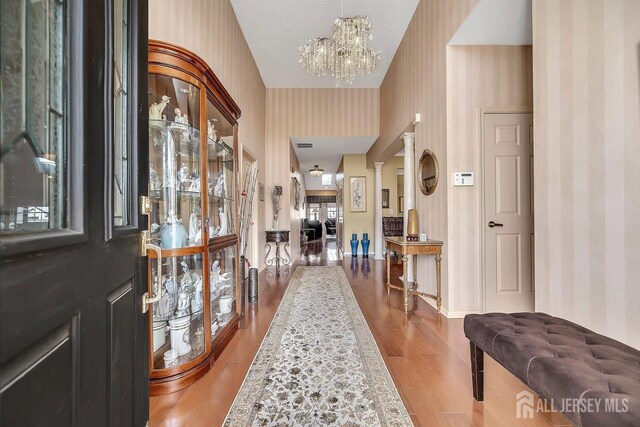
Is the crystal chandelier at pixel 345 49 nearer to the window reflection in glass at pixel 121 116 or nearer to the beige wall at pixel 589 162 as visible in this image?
the beige wall at pixel 589 162

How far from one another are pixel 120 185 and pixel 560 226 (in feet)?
7.73

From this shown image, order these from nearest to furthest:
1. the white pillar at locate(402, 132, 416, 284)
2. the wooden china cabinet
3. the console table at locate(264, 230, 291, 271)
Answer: the wooden china cabinet, the white pillar at locate(402, 132, 416, 284), the console table at locate(264, 230, 291, 271)

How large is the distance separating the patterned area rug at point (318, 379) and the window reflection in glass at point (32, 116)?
1.40 meters

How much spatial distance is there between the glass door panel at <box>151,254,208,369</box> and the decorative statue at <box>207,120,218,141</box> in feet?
3.20

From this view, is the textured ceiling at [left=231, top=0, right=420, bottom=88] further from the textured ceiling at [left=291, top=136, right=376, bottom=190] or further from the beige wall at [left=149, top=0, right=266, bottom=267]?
the textured ceiling at [left=291, top=136, right=376, bottom=190]

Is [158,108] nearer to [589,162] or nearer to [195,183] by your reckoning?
[195,183]

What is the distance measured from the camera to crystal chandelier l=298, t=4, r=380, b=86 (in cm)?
343

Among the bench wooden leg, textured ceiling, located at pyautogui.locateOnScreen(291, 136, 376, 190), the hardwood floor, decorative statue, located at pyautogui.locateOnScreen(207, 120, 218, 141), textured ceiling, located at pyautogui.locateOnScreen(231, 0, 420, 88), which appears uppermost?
textured ceiling, located at pyautogui.locateOnScreen(231, 0, 420, 88)

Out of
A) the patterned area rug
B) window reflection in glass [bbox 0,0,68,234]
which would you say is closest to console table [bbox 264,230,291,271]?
the patterned area rug

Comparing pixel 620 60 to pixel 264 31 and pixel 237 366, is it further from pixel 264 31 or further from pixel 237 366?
pixel 264 31

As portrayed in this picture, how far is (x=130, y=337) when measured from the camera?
91cm

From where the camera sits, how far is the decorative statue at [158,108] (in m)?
1.82

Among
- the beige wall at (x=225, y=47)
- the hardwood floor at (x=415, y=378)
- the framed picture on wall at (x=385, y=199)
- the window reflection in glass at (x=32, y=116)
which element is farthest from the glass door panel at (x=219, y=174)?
the framed picture on wall at (x=385, y=199)

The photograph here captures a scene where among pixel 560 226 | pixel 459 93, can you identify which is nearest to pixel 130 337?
pixel 560 226
